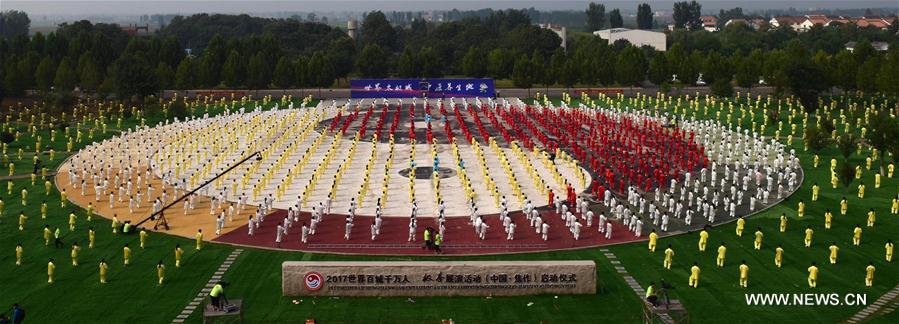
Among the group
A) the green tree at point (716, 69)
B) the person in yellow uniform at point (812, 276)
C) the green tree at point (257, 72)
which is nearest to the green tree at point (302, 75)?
the green tree at point (257, 72)

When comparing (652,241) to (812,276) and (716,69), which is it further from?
(716,69)

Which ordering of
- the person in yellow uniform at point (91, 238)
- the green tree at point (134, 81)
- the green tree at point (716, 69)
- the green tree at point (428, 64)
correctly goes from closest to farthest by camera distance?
the person in yellow uniform at point (91, 238), the green tree at point (134, 81), the green tree at point (716, 69), the green tree at point (428, 64)

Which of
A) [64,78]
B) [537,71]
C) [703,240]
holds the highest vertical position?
[64,78]

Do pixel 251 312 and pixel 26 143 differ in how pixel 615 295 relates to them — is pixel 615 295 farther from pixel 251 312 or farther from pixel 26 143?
pixel 26 143

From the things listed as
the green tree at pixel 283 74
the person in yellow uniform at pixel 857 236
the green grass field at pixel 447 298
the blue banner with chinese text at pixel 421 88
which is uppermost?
the green tree at pixel 283 74

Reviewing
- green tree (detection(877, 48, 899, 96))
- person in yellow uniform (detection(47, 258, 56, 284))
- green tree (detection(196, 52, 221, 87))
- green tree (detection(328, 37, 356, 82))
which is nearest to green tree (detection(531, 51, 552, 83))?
green tree (detection(328, 37, 356, 82))

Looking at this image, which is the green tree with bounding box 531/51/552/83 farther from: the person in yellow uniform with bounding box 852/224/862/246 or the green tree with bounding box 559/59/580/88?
the person in yellow uniform with bounding box 852/224/862/246

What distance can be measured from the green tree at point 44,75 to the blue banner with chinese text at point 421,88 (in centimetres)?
2945

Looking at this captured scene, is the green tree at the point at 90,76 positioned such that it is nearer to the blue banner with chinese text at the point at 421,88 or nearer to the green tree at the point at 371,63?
the blue banner with chinese text at the point at 421,88

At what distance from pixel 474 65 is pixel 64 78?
43.5 metres

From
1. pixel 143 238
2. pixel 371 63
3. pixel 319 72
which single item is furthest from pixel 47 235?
pixel 371 63

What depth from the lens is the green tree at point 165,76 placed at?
Answer: 90438 mm

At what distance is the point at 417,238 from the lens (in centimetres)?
3625

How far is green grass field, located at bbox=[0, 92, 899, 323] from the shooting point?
2738cm
